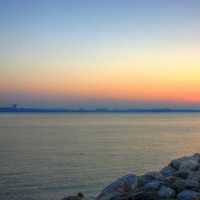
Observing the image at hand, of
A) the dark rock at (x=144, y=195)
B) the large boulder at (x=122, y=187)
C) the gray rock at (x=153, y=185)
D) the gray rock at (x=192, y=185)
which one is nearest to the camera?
the dark rock at (x=144, y=195)

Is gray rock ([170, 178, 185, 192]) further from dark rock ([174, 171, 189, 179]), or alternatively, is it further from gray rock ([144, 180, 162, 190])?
dark rock ([174, 171, 189, 179])

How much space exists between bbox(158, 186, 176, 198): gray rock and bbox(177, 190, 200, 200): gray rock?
0.39m

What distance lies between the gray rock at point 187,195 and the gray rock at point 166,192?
392mm

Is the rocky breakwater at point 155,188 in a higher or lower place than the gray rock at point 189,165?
lower

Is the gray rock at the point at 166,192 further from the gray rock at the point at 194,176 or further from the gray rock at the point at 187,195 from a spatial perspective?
the gray rock at the point at 194,176

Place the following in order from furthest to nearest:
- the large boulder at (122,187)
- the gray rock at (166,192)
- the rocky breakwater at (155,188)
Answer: the large boulder at (122,187), the gray rock at (166,192), the rocky breakwater at (155,188)

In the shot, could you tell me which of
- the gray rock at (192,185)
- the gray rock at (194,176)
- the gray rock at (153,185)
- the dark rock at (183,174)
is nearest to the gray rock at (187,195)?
the gray rock at (192,185)

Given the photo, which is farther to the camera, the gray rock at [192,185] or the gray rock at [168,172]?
the gray rock at [168,172]

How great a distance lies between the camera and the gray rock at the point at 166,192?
12995 millimetres

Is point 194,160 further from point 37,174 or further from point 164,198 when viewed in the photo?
point 37,174

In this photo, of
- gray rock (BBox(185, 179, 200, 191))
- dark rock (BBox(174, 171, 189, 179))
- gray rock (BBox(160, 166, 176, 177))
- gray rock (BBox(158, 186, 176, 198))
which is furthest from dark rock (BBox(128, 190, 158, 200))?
gray rock (BBox(160, 166, 176, 177))

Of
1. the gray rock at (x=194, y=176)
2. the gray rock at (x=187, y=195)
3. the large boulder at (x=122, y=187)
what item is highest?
the gray rock at (x=194, y=176)

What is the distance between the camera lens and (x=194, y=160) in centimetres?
1877

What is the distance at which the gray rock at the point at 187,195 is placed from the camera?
12.2 meters
